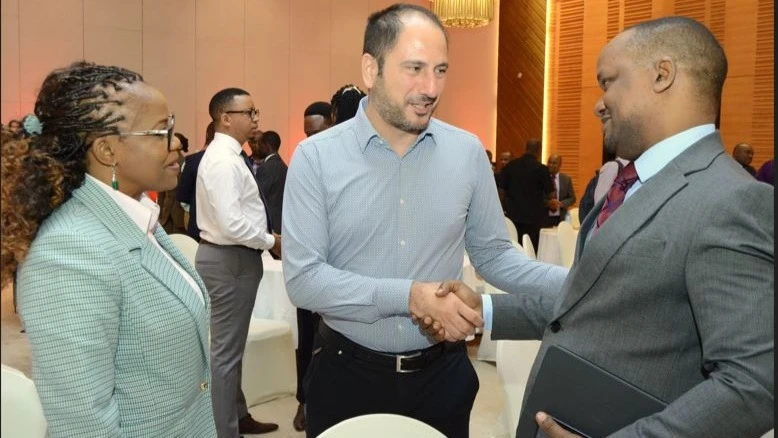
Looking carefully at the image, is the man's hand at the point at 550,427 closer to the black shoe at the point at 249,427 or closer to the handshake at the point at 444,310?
the handshake at the point at 444,310

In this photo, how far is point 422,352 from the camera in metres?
2.06

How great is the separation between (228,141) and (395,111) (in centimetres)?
194

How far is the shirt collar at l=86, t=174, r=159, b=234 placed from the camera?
1627 mm

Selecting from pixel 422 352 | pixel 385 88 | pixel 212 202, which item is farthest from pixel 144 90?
pixel 212 202

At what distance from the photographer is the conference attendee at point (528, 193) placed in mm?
8281

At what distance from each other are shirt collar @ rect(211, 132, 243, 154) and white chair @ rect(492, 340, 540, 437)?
1759mm

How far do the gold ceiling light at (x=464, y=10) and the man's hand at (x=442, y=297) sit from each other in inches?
324

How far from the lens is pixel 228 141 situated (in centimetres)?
377

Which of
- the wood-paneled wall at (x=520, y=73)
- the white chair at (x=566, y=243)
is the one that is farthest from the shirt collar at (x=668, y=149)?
the wood-paneled wall at (x=520, y=73)

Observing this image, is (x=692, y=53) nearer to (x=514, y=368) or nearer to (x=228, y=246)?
(x=514, y=368)

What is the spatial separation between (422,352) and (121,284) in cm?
89

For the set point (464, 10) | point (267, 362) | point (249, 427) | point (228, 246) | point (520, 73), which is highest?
point (464, 10)

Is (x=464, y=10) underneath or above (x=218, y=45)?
above

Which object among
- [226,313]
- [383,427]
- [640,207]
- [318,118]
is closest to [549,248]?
[318,118]
